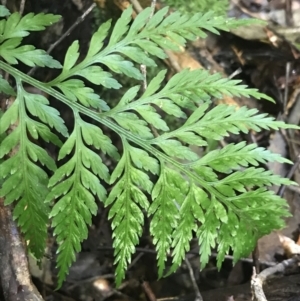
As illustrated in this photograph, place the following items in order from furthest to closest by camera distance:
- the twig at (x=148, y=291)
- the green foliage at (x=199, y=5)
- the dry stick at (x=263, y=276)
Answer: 1. the green foliage at (x=199, y=5)
2. the twig at (x=148, y=291)
3. the dry stick at (x=263, y=276)

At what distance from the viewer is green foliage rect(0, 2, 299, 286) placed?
154 cm

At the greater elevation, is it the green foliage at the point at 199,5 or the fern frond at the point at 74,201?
the green foliage at the point at 199,5

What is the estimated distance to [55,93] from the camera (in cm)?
166

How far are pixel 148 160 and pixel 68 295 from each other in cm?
95

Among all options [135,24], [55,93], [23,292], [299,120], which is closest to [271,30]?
[299,120]

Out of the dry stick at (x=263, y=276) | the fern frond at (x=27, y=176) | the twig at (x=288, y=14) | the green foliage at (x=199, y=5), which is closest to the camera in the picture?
the fern frond at (x=27, y=176)

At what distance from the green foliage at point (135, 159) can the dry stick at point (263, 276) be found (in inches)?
8.8

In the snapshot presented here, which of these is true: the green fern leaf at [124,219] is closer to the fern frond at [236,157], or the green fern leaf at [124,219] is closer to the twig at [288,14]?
the fern frond at [236,157]

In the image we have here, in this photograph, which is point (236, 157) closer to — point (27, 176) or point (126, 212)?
point (126, 212)

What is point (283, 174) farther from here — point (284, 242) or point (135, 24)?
point (135, 24)

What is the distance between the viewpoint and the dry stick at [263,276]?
1.74 metres

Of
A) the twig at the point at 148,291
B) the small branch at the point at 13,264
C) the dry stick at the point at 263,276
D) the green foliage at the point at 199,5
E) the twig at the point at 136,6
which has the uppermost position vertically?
the twig at the point at 136,6

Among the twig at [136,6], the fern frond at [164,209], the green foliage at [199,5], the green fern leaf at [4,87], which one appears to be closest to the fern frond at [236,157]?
the fern frond at [164,209]

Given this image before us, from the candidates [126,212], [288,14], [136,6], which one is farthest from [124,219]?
[288,14]
